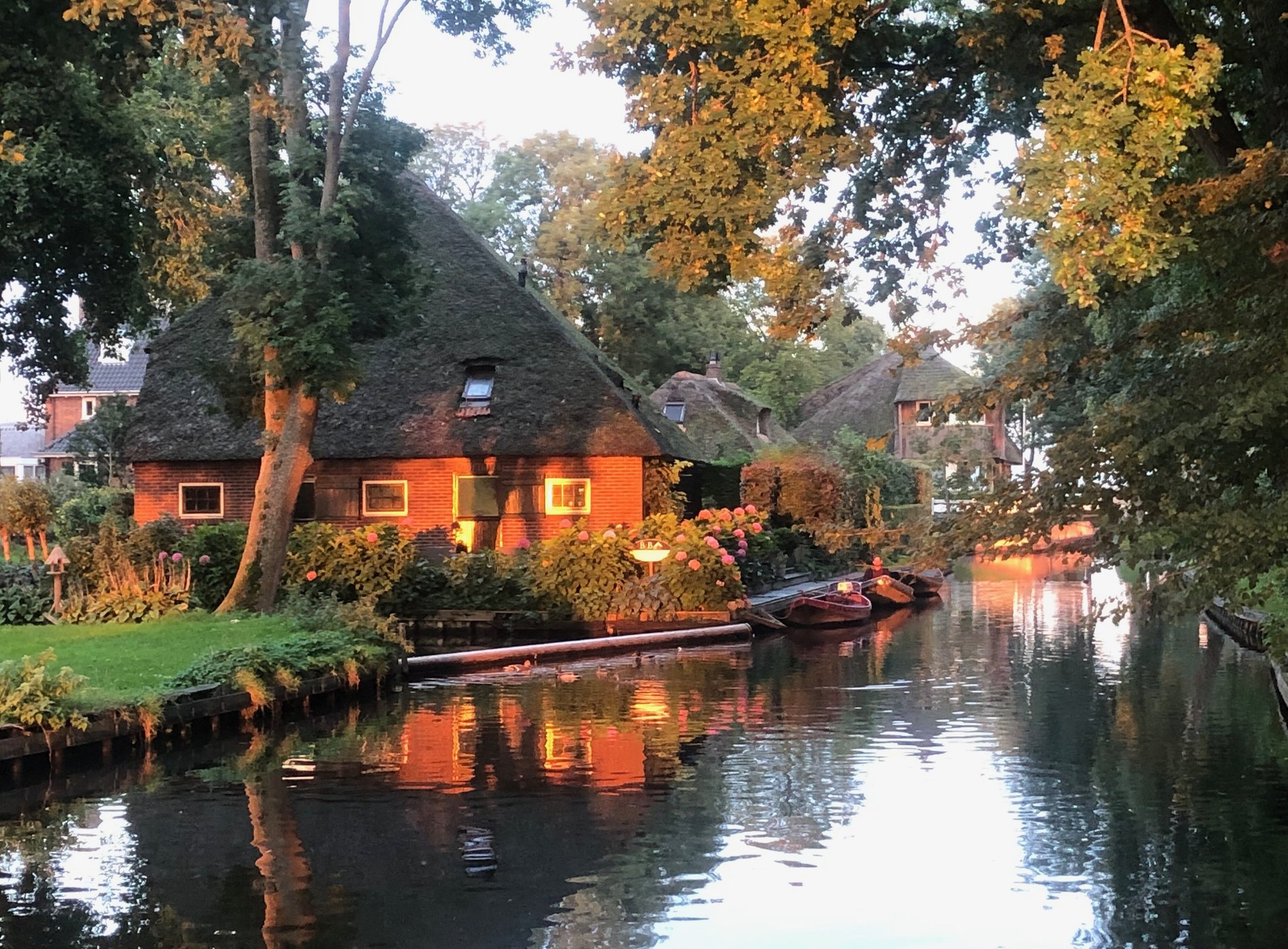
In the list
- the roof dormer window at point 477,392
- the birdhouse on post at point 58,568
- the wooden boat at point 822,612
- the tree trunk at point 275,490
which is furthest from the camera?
the roof dormer window at point 477,392

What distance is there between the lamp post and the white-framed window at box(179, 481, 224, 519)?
38.6 feet

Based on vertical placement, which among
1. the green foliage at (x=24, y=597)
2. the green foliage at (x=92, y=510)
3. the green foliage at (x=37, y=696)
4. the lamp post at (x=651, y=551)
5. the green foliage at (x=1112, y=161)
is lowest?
the green foliage at (x=37, y=696)

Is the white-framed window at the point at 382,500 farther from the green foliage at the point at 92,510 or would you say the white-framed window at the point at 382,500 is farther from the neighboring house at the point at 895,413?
the neighboring house at the point at 895,413

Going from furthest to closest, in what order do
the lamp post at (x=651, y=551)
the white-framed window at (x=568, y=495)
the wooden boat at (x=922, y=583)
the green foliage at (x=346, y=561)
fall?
the wooden boat at (x=922, y=583), the white-framed window at (x=568, y=495), the lamp post at (x=651, y=551), the green foliage at (x=346, y=561)

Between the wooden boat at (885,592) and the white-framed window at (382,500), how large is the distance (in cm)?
1255

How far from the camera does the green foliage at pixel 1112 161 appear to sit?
10656mm

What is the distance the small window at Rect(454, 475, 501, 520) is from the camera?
1334 inches

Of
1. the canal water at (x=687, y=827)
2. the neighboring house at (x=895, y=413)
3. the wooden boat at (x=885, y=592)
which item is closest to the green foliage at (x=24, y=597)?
the canal water at (x=687, y=827)

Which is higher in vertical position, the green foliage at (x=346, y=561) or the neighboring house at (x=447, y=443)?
the neighboring house at (x=447, y=443)

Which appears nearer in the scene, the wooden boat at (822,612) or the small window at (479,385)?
the wooden boat at (822,612)

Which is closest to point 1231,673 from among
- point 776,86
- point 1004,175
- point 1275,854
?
point 1004,175

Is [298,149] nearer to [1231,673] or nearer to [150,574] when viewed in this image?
[150,574]

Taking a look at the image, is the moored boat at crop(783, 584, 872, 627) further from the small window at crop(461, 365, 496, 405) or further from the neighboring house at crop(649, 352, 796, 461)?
the neighboring house at crop(649, 352, 796, 461)

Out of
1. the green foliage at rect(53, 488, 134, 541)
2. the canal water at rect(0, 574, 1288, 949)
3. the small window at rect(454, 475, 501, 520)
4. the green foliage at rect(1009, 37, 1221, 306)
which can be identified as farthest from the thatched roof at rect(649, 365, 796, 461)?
the green foliage at rect(1009, 37, 1221, 306)
